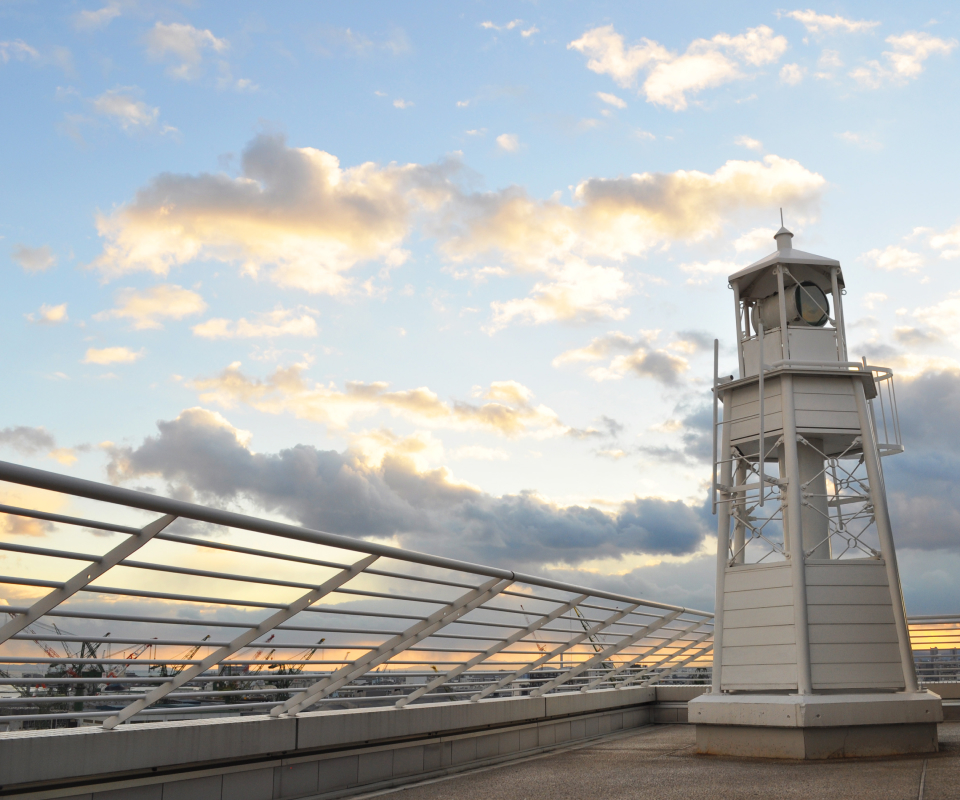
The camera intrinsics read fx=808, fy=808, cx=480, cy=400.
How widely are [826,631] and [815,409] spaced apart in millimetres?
3093

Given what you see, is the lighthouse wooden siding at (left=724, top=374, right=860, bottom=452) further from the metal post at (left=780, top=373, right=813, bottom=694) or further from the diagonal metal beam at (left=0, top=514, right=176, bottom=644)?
the diagonal metal beam at (left=0, top=514, right=176, bottom=644)

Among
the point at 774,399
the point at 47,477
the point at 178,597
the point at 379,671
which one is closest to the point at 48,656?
the point at 178,597

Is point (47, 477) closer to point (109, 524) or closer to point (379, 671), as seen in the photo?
point (109, 524)

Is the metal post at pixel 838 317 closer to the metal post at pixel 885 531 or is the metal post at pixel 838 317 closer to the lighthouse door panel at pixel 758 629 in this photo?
the metal post at pixel 885 531

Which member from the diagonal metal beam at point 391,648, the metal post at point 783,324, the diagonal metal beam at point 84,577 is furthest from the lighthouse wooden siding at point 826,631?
the diagonal metal beam at point 84,577

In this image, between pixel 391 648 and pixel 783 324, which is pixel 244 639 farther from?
pixel 783 324

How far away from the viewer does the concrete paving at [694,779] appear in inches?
291

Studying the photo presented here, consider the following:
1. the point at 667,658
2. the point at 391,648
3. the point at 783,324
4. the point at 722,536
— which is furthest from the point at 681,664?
the point at 391,648

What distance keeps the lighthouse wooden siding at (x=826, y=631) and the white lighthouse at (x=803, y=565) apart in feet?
0.05

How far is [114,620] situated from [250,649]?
1.58 meters

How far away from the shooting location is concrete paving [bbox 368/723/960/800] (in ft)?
24.3

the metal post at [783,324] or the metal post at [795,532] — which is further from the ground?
the metal post at [783,324]

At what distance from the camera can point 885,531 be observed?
1112cm

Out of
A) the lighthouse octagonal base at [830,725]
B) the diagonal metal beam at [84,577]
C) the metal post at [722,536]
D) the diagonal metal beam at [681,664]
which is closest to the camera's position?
the diagonal metal beam at [84,577]
